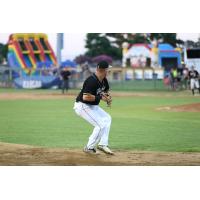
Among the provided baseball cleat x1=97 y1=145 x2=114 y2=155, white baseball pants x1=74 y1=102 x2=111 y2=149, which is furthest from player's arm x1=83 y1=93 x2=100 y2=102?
baseball cleat x1=97 y1=145 x2=114 y2=155

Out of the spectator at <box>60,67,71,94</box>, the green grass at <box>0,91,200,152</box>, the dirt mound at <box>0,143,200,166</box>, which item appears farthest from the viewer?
the spectator at <box>60,67,71,94</box>

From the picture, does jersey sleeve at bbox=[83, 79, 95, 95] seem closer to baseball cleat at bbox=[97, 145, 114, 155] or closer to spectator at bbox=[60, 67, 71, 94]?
baseball cleat at bbox=[97, 145, 114, 155]

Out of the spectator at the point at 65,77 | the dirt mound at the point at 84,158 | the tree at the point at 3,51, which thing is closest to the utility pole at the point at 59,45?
the spectator at the point at 65,77

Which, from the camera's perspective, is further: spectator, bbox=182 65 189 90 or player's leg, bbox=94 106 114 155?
spectator, bbox=182 65 189 90

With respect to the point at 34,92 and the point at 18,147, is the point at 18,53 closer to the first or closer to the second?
the point at 34,92

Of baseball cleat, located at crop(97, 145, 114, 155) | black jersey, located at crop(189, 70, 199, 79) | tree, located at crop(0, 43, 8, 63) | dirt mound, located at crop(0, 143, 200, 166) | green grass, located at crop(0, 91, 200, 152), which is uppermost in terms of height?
tree, located at crop(0, 43, 8, 63)

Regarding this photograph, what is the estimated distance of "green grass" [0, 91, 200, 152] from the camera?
32.3ft

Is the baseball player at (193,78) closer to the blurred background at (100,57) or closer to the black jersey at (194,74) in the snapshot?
the black jersey at (194,74)

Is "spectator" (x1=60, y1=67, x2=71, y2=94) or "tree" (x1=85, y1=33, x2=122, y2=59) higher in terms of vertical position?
"tree" (x1=85, y1=33, x2=122, y2=59)

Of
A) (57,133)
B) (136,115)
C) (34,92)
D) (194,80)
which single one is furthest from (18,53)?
(194,80)

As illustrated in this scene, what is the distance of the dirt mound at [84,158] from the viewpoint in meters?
9.20

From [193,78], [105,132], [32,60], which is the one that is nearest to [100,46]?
[32,60]

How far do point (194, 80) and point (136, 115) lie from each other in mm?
1552

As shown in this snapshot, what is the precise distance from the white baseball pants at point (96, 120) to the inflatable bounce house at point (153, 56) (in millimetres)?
2104
